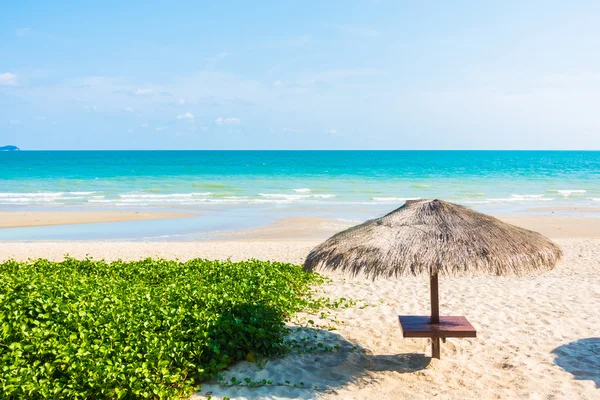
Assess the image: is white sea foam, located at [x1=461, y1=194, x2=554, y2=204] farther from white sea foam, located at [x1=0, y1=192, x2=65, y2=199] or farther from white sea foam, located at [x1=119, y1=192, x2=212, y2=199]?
white sea foam, located at [x1=0, y1=192, x2=65, y2=199]

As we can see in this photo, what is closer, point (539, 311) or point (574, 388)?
point (574, 388)

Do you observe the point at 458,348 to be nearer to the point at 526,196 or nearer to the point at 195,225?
the point at 195,225

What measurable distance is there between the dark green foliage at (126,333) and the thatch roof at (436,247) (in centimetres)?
126

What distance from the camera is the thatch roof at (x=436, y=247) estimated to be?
552 centimetres

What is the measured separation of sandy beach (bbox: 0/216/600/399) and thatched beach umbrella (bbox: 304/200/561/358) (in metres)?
0.54

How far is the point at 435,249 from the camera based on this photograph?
18.4 feet

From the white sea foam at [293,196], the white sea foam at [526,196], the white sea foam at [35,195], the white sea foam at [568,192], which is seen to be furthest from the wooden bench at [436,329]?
the white sea foam at [568,192]

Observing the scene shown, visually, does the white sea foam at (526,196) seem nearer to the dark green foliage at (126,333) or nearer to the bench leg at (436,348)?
the dark green foliage at (126,333)

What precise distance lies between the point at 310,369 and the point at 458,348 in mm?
2103

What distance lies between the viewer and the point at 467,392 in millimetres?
5570

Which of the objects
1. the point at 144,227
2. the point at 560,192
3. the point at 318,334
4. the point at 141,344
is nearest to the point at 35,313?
the point at 141,344

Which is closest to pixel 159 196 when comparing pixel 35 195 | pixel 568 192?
pixel 35 195

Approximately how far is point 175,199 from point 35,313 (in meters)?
25.7

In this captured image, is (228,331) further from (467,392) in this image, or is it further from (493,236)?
(493,236)
